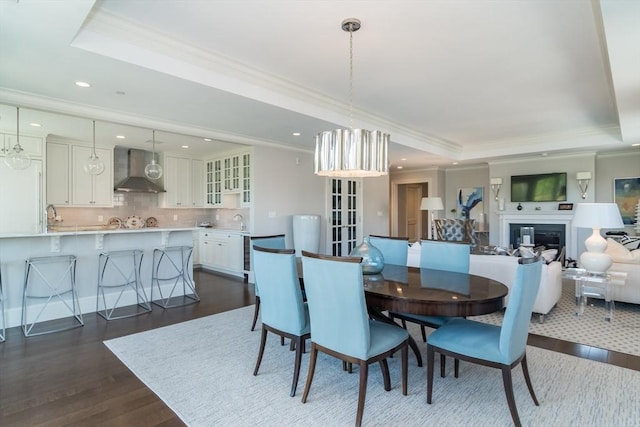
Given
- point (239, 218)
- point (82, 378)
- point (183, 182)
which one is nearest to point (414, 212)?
point (239, 218)

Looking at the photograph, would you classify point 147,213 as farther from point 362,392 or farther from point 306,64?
point 362,392

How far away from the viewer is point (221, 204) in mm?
6969

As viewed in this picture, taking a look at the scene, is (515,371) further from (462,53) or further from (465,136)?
(465,136)

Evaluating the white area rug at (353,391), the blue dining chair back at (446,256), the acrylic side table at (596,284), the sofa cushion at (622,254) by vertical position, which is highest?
the blue dining chair back at (446,256)

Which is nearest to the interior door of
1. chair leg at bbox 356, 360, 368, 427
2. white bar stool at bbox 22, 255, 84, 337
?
white bar stool at bbox 22, 255, 84, 337

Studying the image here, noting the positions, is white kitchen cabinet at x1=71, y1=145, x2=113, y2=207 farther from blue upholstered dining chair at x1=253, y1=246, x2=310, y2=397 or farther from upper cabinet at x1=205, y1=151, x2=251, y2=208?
blue upholstered dining chair at x1=253, y1=246, x2=310, y2=397

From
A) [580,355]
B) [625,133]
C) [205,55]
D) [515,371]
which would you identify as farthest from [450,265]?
[625,133]

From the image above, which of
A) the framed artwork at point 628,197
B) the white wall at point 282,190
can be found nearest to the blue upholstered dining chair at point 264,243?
the white wall at point 282,190

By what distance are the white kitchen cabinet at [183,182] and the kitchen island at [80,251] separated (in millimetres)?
2452

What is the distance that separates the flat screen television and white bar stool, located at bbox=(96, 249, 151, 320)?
25.0 ft

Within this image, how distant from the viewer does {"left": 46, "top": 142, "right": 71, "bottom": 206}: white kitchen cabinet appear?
576 centimetres

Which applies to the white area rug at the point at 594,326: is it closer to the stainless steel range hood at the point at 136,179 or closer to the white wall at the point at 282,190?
the white wall at the point at 282,190

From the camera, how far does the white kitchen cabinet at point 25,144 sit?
5.22m

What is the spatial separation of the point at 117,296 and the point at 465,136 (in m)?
6.51
